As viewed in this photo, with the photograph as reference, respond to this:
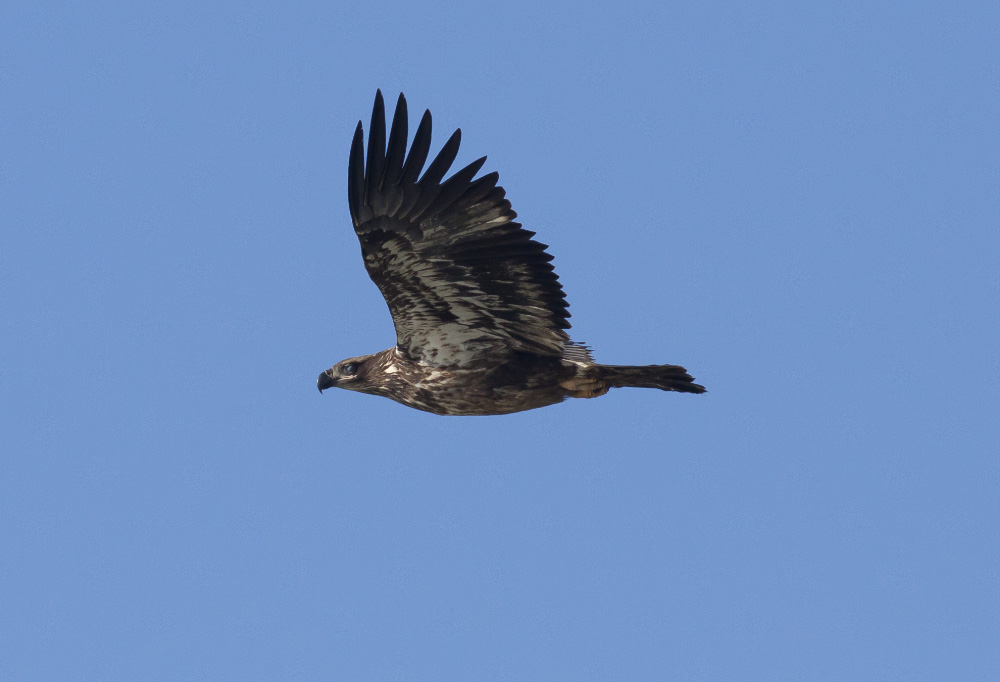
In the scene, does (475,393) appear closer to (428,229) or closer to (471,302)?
(471,302)

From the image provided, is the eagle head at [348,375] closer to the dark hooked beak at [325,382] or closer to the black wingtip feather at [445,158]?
A: the dark hooked beak at [325,382]

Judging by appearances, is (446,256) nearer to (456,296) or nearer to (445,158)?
(456,296)

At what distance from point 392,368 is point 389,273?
1.31 metres

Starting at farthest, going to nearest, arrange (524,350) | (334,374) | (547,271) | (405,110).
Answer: (334,374), (524,350), (547,271), (405,110)

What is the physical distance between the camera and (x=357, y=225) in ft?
32.2

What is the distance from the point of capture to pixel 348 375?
462 inches

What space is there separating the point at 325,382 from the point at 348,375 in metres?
Result: 0.32

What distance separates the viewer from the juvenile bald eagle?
31.5ft

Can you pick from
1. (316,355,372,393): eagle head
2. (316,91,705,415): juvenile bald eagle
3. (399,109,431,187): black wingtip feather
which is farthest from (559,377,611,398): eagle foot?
(399,109,431,187): black wingtip feather

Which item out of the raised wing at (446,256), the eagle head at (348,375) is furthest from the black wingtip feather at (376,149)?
the eagle head at (348,375)

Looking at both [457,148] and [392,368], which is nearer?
[457,148]

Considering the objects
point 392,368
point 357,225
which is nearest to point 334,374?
point 392,368

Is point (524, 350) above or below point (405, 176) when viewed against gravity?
below

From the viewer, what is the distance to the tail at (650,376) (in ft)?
34.0
